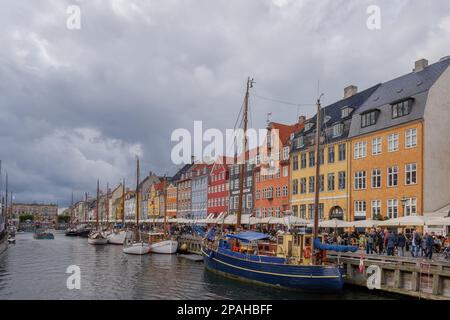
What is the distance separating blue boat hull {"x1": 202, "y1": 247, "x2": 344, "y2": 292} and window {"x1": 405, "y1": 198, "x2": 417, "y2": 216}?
62.1ft

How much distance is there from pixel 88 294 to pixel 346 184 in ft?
107

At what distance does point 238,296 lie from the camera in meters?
29.2

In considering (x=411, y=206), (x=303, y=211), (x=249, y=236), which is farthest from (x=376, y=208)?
(x=249, y=236)

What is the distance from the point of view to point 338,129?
57.8 metres

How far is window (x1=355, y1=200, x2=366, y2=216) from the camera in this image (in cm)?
5159

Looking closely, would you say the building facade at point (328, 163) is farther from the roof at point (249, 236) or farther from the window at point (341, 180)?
the roof at point (249, 236)

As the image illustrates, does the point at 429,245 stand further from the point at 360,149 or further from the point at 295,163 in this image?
the point at 295,163

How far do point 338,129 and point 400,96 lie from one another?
360 inches

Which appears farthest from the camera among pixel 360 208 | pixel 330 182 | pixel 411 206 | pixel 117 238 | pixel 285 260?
pixel 117 238

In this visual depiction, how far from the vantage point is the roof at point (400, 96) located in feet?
153

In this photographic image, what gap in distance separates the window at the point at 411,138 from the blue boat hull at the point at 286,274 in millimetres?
21019

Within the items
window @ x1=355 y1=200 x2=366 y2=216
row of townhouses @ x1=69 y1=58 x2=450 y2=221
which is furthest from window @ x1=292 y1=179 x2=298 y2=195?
window @ x1=355 y1=200 x2=366 y2=216

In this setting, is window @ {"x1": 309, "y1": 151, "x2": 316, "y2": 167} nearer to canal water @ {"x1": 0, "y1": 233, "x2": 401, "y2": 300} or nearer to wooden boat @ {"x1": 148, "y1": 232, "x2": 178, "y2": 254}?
wooden boat @ {"x1": 148, "y1": 232, "x2": 178, "y2": 254}
